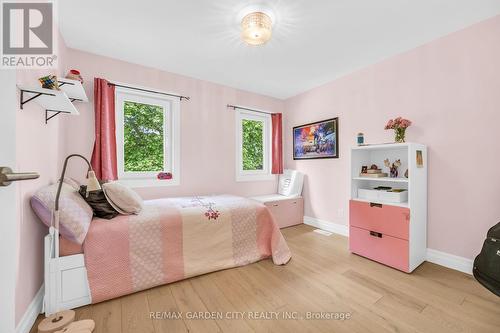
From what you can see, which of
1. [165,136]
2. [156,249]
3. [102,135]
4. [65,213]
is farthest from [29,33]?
[156,249]

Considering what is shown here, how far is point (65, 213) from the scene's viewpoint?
1.55 meters

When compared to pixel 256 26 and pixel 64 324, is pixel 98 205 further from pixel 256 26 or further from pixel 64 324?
pixel 256 26

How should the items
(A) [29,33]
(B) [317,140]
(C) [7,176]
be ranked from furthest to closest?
1. (B) [317,140]
2. (A) [29,33]
3. (C) [7,176]

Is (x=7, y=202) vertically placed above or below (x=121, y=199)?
above

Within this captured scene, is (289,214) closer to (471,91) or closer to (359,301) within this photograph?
(359,301)

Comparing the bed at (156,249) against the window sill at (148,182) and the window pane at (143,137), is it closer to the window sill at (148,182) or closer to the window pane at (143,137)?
the window sill at (148,182)

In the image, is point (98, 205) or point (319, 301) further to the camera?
point (98, 205)

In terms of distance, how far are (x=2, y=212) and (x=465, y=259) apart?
3281mm

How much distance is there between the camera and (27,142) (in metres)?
1.48

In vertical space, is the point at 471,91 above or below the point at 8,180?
above

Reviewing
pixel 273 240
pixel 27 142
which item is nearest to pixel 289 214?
pixel 273 240

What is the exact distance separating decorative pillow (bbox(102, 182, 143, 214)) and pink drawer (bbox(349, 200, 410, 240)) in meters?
2.38

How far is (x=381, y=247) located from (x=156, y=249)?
7.46ft

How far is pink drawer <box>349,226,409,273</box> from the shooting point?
2.17 meters
